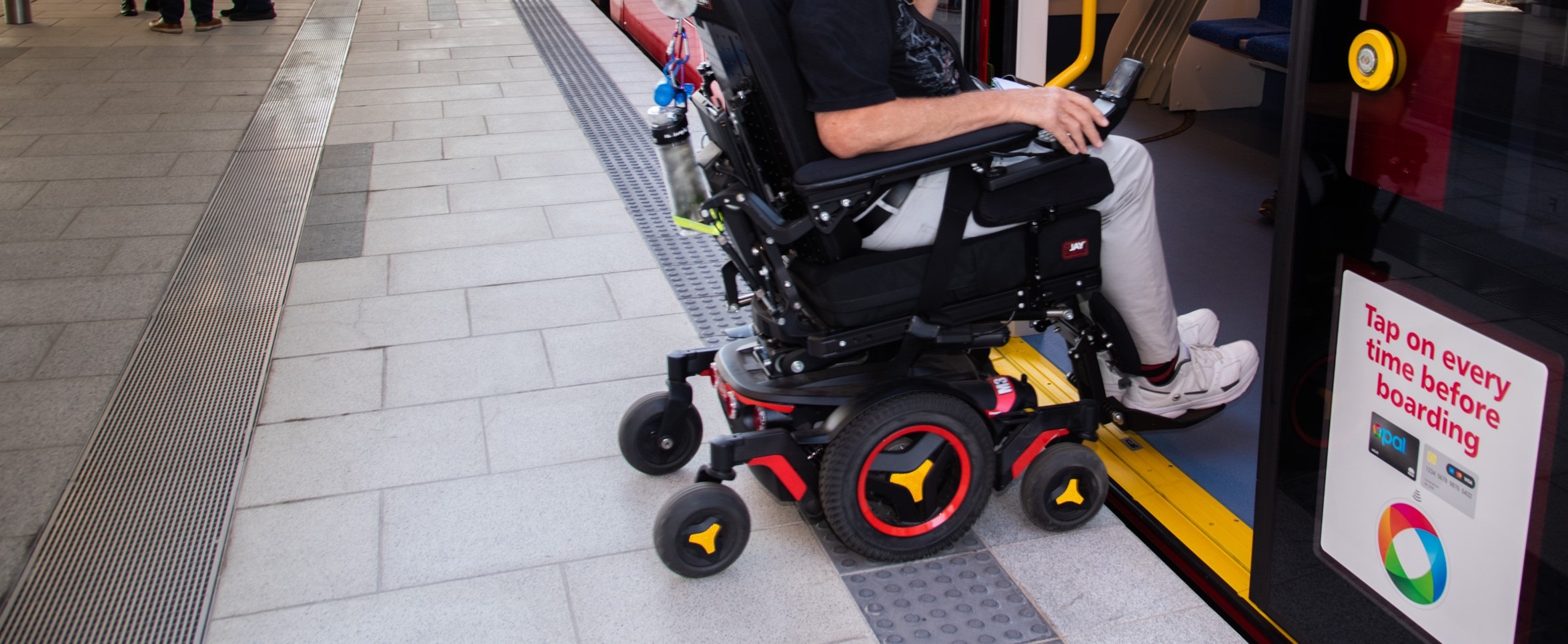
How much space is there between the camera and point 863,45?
75.4 inches

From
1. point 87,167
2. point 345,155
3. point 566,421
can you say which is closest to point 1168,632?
point 566,421

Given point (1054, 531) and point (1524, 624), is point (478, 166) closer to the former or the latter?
point (1054, 531)

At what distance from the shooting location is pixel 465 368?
3162 millimetres

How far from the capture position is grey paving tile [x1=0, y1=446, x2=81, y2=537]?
2486 mm

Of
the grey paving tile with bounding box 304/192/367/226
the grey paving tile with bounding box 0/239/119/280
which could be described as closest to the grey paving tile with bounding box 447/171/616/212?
the grey paving tile with bounding box 304/192/367/226

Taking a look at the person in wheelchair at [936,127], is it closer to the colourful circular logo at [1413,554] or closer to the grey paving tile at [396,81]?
the colourful circular logo at [1413,554]

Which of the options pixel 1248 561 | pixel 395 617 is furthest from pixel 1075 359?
pixel 395 617

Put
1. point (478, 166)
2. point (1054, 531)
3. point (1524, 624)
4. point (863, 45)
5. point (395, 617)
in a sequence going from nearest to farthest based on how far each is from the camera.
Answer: point (1524, 624) < point (863, 45) < point (395, 617) < point (1054, 531) < point (478, 166)

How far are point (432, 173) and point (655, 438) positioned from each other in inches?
117

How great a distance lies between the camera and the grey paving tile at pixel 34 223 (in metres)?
4.33

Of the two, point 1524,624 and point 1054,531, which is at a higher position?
point 1524,624

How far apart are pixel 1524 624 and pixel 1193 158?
3.43 metres

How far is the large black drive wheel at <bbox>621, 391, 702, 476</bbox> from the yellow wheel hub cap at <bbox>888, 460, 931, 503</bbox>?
0.58 meters

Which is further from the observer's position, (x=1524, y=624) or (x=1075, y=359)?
(x=1075, y=359)
